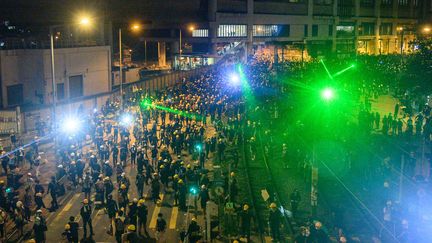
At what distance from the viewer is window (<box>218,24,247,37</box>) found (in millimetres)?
84375

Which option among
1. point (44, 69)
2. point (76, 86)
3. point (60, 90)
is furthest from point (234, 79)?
point (44, 69)

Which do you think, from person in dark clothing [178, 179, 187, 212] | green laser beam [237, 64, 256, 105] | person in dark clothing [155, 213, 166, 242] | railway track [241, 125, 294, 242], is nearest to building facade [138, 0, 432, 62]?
green laser beam [237, 64, 256, 105]

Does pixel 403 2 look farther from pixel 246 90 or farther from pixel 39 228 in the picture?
pixel 39 228

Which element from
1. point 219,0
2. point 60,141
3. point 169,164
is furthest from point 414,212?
point 219,0

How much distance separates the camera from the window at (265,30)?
3506 inches

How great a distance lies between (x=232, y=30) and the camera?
8625 cm

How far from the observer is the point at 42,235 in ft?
52.6

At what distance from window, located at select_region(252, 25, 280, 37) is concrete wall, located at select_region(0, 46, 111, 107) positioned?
145 feet

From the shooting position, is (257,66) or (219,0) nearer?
(257,66)

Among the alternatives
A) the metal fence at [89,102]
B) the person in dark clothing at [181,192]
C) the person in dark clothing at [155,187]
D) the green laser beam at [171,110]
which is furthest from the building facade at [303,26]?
the person in dark clothing at [181,192]

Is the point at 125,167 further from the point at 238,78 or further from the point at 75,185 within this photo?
the point at 238,78

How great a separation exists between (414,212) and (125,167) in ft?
48.3

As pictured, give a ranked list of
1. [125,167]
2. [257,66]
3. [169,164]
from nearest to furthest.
→ [169,164]
[125,167]
[257,66]

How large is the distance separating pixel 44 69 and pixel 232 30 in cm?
4914
